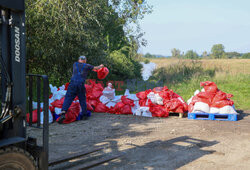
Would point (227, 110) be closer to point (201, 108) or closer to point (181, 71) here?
point (201, 108)

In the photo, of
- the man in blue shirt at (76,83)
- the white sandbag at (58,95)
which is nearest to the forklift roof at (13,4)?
the man in blue shirt at (76,83)

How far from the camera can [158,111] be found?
8.57m

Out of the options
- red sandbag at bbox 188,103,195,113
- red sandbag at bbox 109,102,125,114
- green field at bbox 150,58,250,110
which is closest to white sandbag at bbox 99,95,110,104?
red sandbag at bbox 109,102,125,114

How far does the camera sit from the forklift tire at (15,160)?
2768 mm

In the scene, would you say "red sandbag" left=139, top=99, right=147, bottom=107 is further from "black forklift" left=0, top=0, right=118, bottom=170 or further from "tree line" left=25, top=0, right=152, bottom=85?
"black forklift" left=0, top=0, right=118, bottom=170

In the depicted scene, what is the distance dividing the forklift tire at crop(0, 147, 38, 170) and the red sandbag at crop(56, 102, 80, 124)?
15.1 ft

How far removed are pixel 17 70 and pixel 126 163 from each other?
2367 mm

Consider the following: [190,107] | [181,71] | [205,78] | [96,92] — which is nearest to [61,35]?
[96,92]

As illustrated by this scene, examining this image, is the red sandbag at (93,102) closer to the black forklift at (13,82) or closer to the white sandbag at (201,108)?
the white sandbag at (201,108)

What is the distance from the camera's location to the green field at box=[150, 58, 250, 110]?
12.1 metres

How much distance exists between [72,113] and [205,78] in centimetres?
974

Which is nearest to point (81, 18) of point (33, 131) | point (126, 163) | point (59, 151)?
point (33, 131)

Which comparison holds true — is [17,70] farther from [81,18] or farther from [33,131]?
[81,18]

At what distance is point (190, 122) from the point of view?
7.80 meters
